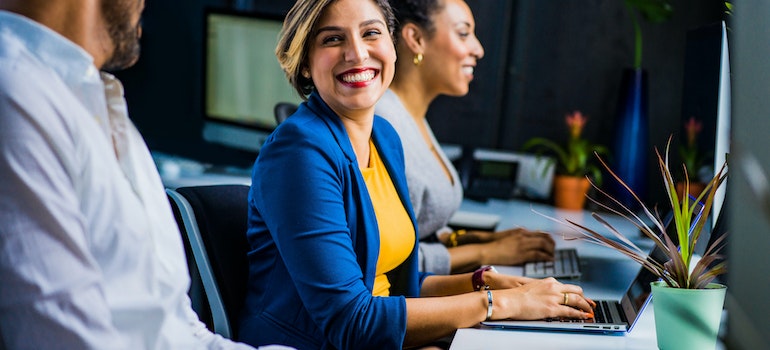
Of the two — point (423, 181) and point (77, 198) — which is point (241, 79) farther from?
point (77, 198)

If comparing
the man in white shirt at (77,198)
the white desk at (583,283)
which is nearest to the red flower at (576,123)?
the white desk at (583,283)

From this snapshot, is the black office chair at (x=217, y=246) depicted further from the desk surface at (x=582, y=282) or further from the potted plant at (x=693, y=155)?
the potted plant at (x=693, y=155)

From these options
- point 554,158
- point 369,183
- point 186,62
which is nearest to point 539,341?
point 369,183

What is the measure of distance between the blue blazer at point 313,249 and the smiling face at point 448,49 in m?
0.84

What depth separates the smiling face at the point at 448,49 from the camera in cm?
236

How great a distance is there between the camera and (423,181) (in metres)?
2.16

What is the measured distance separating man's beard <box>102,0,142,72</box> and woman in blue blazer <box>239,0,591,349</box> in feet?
1.51

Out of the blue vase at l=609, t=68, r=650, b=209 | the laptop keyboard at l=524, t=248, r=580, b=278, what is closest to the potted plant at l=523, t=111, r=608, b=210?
the blue vase at l=609, t=68, r=650, b=209

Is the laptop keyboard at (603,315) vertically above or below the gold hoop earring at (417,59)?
below

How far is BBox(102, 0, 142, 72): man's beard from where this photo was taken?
0.94 meters

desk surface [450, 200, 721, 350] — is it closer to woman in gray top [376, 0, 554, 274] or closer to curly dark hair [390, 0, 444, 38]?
woman in gray top [376, 0, 554, 274]

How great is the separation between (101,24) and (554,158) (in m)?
2.57

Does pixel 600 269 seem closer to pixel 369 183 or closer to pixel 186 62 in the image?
pixel 369 183

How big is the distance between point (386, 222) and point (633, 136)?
5.41 feet
